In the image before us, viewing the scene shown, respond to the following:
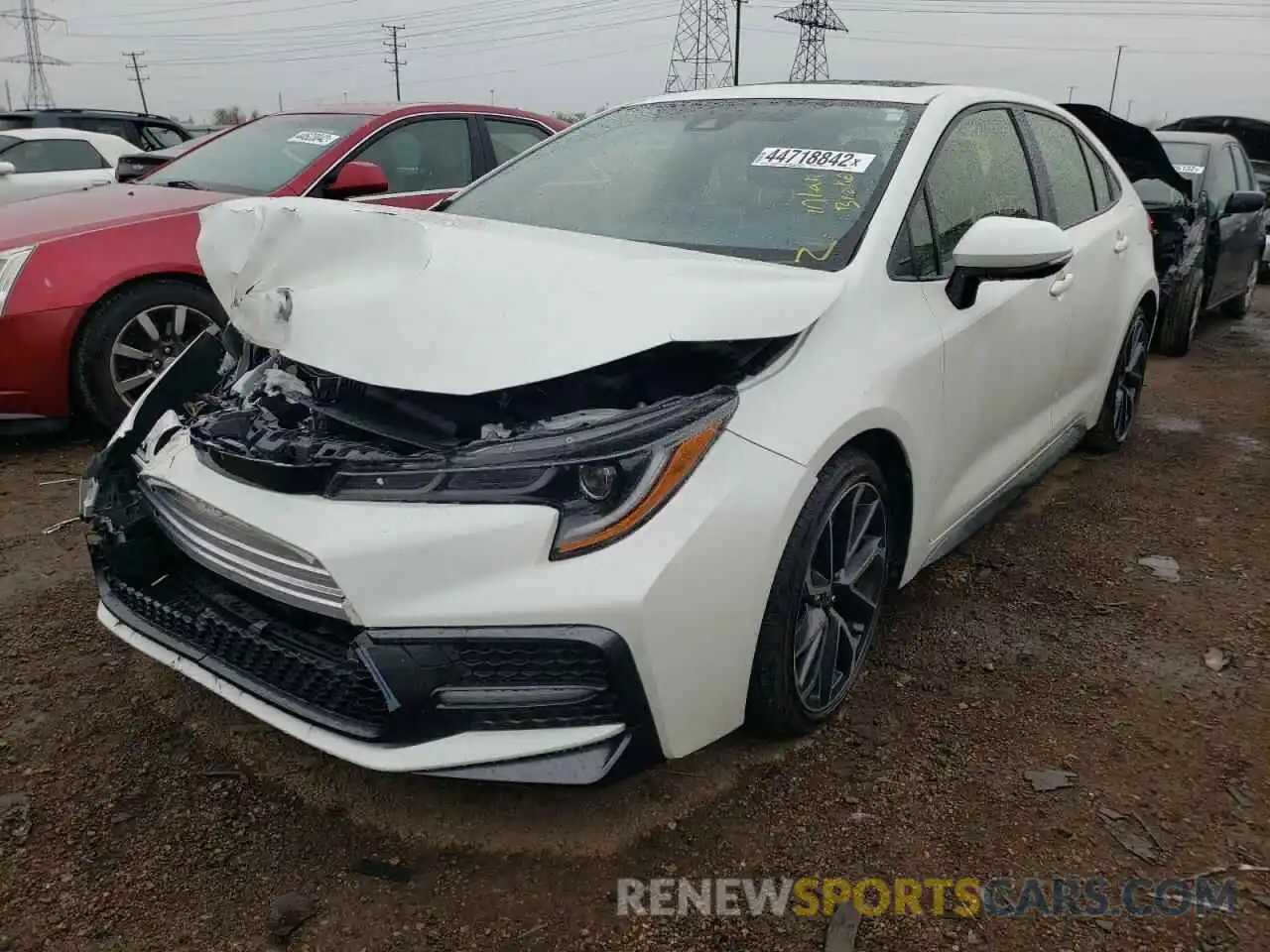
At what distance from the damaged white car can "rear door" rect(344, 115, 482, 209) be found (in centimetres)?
244

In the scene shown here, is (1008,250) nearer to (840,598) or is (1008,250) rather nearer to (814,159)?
(814,159)

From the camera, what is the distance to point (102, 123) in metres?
10.6

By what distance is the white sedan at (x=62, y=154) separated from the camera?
9109mm

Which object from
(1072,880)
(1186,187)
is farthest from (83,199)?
(1186,187)

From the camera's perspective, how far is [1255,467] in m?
4.56

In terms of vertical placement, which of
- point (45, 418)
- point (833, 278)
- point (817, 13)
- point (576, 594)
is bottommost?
point (45, 418)

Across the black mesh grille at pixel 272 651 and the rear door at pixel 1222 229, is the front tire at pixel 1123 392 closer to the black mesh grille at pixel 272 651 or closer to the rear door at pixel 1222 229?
the rear door at pixel 1222 229

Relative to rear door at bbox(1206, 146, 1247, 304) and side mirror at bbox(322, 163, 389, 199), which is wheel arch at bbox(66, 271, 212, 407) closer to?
side mirror at bbox(322, 163, 389, 199)

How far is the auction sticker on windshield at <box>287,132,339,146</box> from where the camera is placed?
5059 mm

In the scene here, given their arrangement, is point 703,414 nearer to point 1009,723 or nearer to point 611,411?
point 611,411

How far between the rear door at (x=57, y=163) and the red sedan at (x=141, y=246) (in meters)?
4.43

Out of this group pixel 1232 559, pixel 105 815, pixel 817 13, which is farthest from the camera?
pixel 817 13

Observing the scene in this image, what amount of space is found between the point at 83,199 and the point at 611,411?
407 cm

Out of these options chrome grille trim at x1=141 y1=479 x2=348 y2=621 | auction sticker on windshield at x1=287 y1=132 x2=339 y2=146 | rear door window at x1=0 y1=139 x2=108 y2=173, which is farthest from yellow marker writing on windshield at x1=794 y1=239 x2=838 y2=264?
rear door window at x1=0 y1=139 x2=108 y2=173
